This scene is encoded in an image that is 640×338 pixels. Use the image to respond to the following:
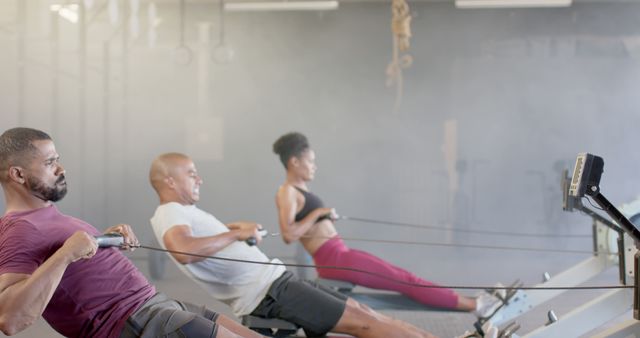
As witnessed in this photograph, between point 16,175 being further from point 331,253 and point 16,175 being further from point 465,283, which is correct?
point 465,283

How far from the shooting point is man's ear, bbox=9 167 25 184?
161cm

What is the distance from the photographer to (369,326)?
2.25 meters

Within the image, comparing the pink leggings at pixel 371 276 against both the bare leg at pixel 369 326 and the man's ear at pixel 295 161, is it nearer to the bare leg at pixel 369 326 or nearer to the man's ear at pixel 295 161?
the man's ear at pixel 295 161

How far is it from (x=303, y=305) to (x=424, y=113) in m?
2.75

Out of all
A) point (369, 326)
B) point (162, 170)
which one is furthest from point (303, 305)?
point (162, 170)

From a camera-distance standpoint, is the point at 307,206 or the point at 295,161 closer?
the point at 307,206

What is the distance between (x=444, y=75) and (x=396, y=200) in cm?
95

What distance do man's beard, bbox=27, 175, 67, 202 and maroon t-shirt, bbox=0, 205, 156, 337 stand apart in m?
0.03

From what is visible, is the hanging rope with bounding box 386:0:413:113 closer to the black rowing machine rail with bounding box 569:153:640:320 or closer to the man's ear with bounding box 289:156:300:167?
the man's ear with bounding box 289:156:300:167

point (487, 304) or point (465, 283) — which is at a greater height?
point (487, 304)

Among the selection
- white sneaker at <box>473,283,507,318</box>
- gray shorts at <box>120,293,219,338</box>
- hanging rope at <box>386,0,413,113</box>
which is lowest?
white sneaker at <box>473,283,507,318</box>

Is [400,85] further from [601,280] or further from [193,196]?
[193,196]

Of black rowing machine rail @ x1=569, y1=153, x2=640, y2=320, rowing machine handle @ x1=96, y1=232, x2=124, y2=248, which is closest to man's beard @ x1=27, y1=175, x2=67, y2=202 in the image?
rowing machine handle @ x1=96, y1=232, x2=124, y2=248

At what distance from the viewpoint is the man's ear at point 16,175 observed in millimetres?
1613
